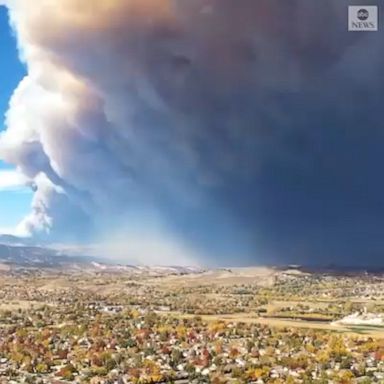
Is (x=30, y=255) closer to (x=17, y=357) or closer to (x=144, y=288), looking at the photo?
(x=144, y=288)

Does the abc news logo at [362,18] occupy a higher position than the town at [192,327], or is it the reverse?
the abc news logo at [362,18]

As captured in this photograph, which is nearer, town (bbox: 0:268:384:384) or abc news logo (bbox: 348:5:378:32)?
→ town (bbox: 0:268:384:384)

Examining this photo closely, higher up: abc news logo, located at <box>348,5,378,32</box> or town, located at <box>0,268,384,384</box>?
abc news logo, located at <box>348,5,378,32</box>

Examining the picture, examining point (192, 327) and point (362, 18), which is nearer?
point (192, 327)

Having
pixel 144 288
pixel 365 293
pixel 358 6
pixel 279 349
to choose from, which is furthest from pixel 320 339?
pixel 358 6

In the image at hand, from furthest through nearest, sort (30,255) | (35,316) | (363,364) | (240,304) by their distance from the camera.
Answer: (30,255)
(240,304)
(35,316)
(363,364)

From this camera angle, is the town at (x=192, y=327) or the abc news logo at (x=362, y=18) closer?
the town at (x=192, y=327)

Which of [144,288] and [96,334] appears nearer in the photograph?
[96,334]

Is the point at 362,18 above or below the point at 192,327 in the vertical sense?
above
